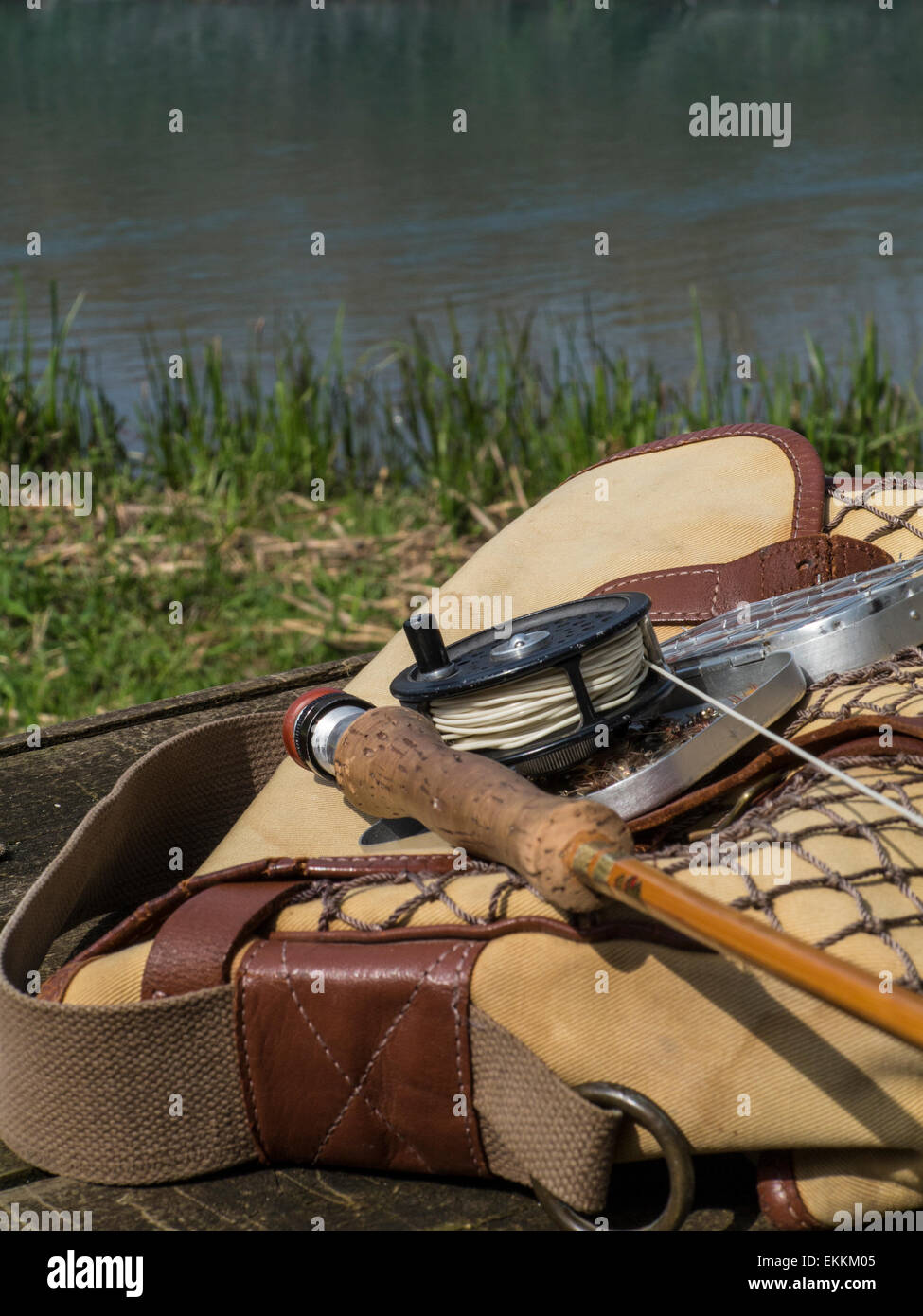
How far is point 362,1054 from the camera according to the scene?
131 cm

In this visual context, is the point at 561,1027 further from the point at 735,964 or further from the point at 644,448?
the point at 644,448

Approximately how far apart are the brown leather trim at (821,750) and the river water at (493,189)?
13.1 ft

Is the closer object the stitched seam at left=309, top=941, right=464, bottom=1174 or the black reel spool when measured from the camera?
the stitched seam at left=309, top=941, right=464, bottom=1174

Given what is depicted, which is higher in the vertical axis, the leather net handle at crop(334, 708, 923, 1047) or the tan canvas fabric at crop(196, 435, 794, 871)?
the tan canvas fabric at crop(196, 435, 794, 871)

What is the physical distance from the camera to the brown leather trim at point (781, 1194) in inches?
47.4

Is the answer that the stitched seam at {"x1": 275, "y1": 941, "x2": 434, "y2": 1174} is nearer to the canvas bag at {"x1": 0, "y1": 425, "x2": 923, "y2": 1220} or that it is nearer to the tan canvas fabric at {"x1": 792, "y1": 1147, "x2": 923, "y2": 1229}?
the canvas bag at {"x1": 0, "y1": 425, "x2": 923, "y2": 1220}

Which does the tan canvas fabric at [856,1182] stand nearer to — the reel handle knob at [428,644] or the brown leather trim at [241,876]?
the brown leather trim at [241,876]

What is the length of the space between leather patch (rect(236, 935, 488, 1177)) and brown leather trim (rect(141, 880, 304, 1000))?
29 mm

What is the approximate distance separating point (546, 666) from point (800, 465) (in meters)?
0.76

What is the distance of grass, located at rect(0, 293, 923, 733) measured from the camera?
405 centimetres

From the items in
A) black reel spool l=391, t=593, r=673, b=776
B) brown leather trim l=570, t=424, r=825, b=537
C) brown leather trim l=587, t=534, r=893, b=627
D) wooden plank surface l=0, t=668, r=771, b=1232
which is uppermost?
→ brown leather trim l=570, t=424, r=825, b=537

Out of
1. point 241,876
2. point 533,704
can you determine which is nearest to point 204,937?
point 241,876

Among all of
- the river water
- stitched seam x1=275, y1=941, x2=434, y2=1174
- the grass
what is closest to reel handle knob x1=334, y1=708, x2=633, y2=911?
stitched seam x1=275, y1=941, x2=434, y2=1174

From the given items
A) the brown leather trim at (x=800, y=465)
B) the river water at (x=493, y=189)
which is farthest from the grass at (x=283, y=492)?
the brown leather trim at (x=800, y=465)
